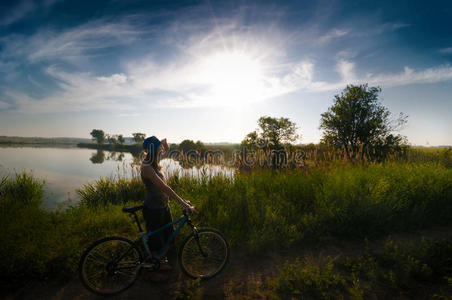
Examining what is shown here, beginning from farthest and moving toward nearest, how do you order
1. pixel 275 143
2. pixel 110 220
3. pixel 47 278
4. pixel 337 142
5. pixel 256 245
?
pixel 275 143 → pixel 337 142 → pixel 110 220 → pixel 256 245 → pixel 47 278

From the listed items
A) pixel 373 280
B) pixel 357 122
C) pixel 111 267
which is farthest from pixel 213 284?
pixel 357 122

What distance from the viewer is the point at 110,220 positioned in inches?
Answer: 199

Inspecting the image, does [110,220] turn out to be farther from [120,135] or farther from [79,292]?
[120,135]

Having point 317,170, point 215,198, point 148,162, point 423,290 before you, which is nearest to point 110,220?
point 215,198

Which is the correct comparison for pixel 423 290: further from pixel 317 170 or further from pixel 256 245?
pixel 317 170

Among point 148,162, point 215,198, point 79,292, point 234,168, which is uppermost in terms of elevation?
point 148,162

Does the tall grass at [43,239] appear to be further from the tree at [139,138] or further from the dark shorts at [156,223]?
the tree at [139,138]

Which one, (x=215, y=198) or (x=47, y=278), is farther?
(x=215, y=198)

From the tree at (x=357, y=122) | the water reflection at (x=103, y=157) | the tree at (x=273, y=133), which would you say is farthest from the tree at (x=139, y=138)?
the tree at (x=357, y=122)

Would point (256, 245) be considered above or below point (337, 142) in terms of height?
below

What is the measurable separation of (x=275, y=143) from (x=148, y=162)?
113 feet

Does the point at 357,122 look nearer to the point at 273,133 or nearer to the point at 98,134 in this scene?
the point at 273,133

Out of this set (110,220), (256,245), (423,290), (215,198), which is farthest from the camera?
(215,198)

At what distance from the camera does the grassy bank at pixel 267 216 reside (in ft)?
11.3
